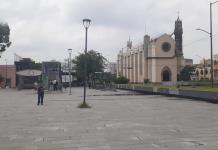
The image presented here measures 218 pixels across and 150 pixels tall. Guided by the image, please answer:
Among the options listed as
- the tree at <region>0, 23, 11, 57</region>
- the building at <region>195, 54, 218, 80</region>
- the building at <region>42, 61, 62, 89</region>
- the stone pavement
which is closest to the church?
the building at <region>195, 54, 218, 80</region>

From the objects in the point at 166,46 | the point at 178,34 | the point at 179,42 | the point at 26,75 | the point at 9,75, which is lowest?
the point at 26,75

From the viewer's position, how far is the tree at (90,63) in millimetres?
115375

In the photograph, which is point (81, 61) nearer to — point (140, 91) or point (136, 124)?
point (140, 91)

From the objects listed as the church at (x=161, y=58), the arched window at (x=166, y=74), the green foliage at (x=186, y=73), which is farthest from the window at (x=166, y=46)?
the green foliage at (x=186, y=73)

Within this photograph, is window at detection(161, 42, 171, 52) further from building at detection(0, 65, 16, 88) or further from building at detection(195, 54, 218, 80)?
building at detection(0, 65, 16, 88)

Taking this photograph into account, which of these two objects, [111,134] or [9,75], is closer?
[111,134]

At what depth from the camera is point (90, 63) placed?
117 meters

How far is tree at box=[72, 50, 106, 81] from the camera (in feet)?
379

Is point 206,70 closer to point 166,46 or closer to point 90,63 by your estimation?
point 166,46

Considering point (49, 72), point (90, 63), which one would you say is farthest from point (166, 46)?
point (49, 72)

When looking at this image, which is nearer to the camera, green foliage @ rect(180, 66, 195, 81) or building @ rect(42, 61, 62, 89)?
building @ rect(42, 61, 62, 89)

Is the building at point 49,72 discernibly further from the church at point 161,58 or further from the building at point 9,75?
the church at point 161,58

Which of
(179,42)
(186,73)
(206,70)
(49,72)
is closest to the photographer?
(49,72)

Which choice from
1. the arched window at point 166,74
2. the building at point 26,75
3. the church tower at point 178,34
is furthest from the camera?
the church tower at point 178,34
